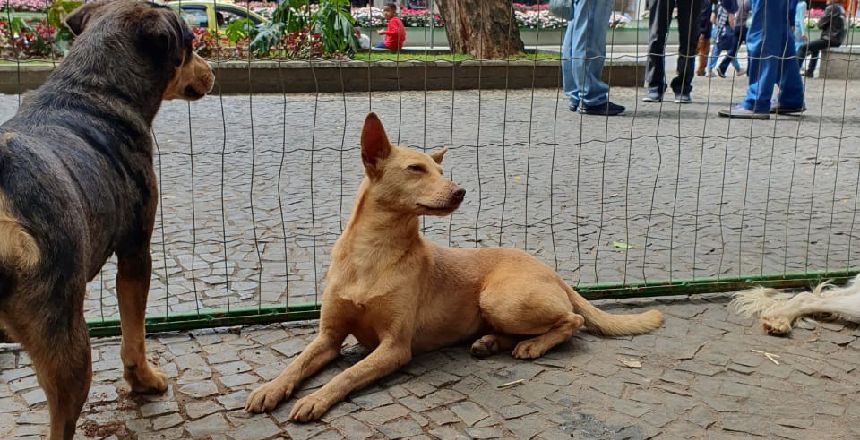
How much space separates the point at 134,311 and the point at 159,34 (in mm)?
1256

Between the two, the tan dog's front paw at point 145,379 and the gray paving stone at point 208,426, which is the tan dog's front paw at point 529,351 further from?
the tan dog's front paw at point 145,379

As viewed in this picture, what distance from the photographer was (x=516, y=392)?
3.90 m

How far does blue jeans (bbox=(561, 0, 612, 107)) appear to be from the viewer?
10.8 m

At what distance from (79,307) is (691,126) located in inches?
381

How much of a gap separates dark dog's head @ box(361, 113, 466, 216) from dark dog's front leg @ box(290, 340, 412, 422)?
0.68 meters

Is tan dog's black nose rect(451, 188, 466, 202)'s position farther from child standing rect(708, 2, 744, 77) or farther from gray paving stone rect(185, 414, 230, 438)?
child standing rect(708, 2, 744, 77)

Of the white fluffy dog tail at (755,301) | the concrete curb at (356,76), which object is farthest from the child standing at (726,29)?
the white fluffy dog tail at (755,301)

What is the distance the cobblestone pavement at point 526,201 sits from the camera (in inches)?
220

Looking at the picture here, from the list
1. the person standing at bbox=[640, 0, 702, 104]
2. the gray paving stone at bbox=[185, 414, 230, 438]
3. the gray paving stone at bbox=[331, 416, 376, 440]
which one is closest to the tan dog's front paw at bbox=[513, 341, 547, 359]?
the gray paving stone at bbox=[331, 416, 376, 440]

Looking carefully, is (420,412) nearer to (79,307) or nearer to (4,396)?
(79,307)

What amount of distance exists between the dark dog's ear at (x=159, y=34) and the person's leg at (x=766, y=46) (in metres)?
8.13

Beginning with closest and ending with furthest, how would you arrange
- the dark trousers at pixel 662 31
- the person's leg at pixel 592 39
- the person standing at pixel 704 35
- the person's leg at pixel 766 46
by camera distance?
the person's leg at pixel 766 46
the person's leg at pixel 592 39
the dark trousers at pixel 662 31
the person standing at pixel 704 35

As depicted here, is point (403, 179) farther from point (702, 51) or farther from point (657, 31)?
point (702, 51)

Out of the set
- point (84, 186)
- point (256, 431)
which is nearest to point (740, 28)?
point (256, 431)
